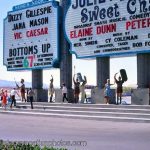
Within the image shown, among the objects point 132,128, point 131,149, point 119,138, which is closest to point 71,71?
point 132,128

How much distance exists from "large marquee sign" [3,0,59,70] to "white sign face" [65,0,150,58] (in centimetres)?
212

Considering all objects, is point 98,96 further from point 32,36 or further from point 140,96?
point 32,36

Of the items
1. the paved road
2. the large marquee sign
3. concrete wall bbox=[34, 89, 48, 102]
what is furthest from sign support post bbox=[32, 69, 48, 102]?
the paved road

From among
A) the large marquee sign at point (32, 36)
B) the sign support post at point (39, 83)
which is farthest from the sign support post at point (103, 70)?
the sign support post at point (39, 83)

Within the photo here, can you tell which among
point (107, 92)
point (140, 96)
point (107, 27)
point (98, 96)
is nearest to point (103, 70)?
point (98, 96)

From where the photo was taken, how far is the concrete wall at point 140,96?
2484 cm

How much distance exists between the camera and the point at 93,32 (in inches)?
1114

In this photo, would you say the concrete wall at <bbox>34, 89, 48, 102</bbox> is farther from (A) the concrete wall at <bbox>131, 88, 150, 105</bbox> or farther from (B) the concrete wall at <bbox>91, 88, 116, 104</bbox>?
(A) the concrete wall at <bbox>131, 88, 150, 105</bbox>

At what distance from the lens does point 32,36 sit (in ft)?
111

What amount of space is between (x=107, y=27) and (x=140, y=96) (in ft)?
15.9

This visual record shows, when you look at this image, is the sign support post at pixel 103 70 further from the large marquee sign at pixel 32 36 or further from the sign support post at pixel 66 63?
the large marquee sign at pixel 32 36

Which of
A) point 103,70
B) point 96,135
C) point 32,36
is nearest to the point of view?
point 96,135

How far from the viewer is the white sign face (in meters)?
25.4

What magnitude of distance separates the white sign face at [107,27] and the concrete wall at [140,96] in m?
2.16
